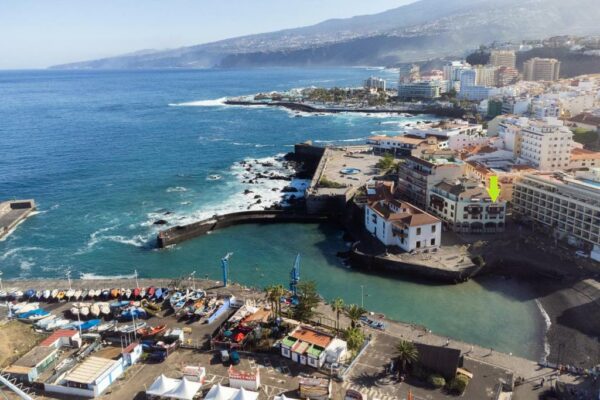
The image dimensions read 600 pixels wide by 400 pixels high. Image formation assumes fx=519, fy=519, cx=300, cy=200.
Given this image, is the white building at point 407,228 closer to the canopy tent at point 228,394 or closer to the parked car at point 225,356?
the parked car at point 225,356

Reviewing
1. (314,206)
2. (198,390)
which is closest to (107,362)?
(198,390)

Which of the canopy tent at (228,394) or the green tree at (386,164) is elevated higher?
the green tree at (386,164)

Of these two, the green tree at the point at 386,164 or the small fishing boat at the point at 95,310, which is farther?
the green tree at the point at 386,164

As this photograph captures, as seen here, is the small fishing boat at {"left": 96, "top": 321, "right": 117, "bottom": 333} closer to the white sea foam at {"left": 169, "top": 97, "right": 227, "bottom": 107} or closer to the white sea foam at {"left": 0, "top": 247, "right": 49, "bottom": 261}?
the white sea foam at {"left": 0, "top": 247, "right": 49, "bottom": 261}

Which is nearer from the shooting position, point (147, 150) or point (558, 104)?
point (147, 150)

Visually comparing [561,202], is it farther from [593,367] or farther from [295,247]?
[295,247]

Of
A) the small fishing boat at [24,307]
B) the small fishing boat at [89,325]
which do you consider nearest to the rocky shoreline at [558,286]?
the small fishing boat at [89,325]
